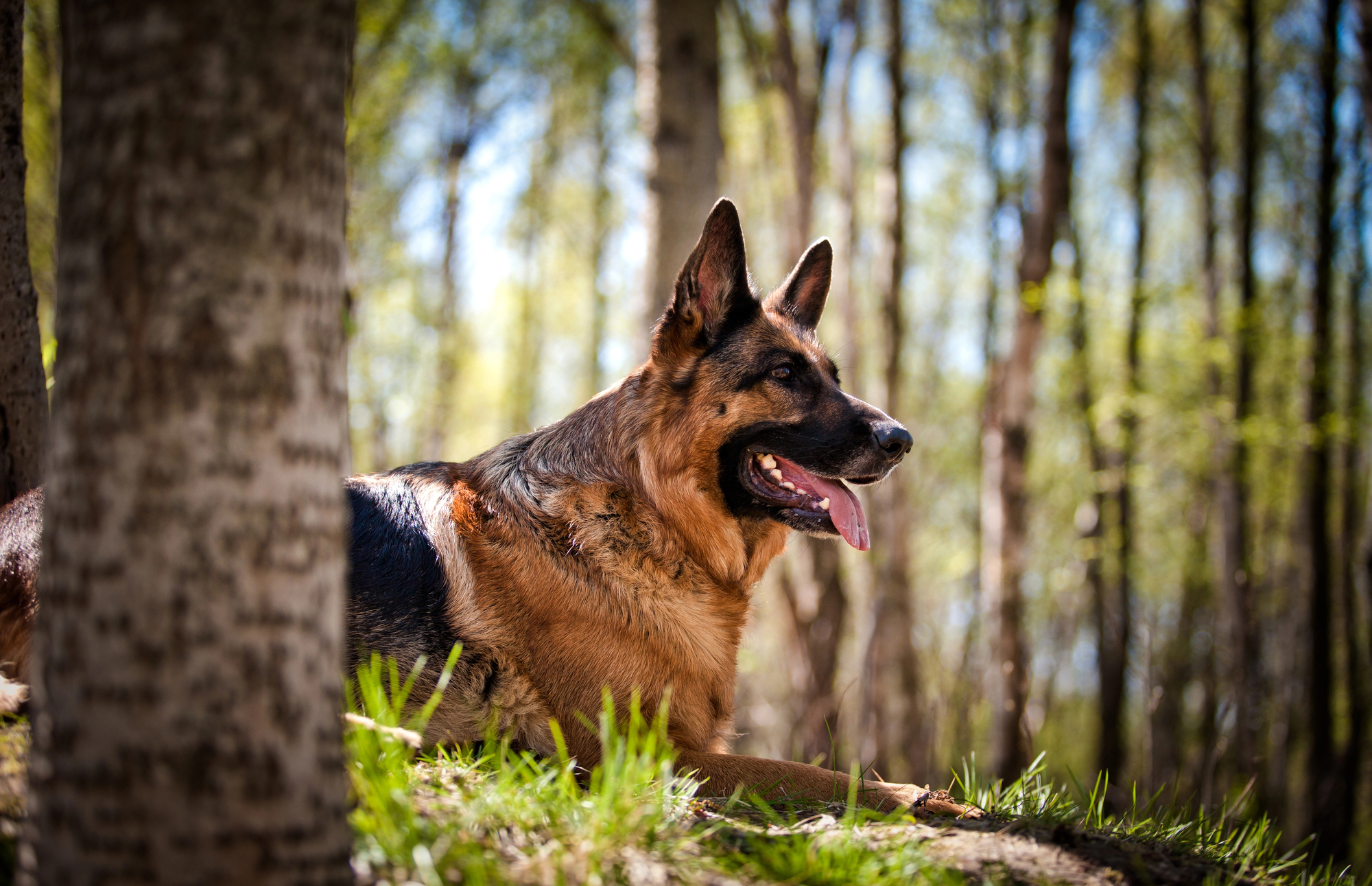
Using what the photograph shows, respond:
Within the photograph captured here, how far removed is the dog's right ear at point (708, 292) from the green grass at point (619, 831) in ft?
6.02

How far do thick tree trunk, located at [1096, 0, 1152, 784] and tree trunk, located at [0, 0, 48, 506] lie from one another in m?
12.8

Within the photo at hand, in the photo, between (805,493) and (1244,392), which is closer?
(805,493)

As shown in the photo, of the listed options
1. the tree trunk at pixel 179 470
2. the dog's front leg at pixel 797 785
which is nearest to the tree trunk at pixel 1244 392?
the dog's front leg at pixel 797 785

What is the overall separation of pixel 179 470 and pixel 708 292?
103 inches

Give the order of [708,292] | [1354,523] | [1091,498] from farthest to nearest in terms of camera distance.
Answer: [1354,523] < [1091,498] < [708,292]

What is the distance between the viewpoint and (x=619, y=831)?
1.87 meters

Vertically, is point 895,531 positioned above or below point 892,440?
below

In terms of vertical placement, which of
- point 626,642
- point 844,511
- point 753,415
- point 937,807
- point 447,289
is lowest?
point 937,807

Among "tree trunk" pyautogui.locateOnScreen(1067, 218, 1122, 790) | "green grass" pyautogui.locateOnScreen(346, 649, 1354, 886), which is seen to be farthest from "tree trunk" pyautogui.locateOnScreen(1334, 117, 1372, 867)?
"green grass" pyautogui.locateOnScreen(346, 649, 1354, 886)

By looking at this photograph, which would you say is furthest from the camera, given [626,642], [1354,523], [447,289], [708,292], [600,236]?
[600,236]

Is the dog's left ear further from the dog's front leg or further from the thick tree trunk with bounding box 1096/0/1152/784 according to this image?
the thick tree trunk with bounding box 1096/0/1152/784

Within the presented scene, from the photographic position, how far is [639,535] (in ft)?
10.9

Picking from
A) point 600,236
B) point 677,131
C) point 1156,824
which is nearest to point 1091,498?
point 677,131

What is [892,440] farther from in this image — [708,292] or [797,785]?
[797,785]
